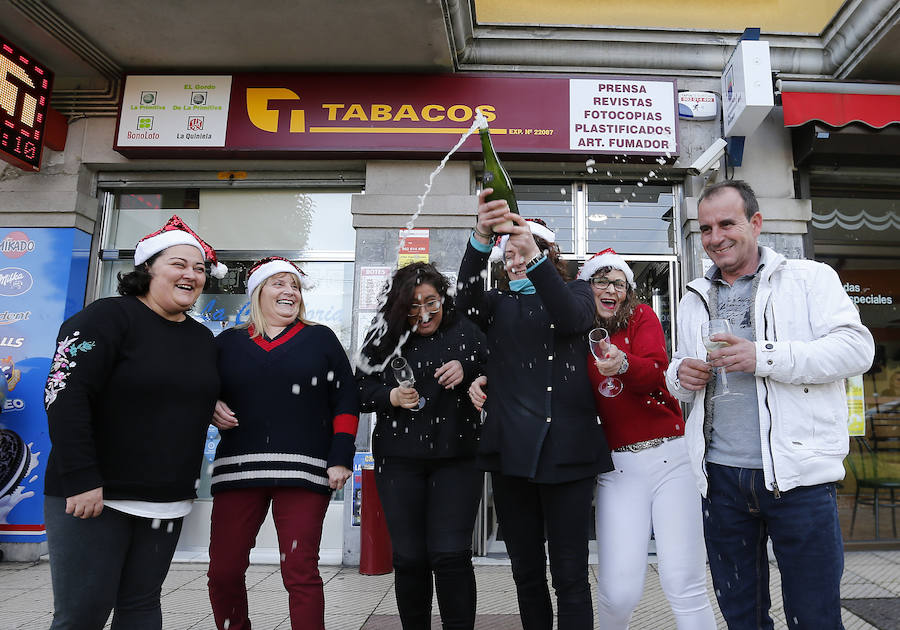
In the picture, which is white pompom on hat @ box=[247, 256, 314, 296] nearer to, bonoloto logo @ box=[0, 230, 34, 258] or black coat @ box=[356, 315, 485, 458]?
black coat @ box=[356, 315, 485, 458]

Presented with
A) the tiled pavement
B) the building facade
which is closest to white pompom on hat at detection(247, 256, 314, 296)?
the tiled pavement

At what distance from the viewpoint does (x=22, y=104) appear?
215 inches

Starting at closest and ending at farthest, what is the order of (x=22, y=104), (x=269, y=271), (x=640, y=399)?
(x=640, y=399) → (x=269, y=271) → (x=22, y=104)

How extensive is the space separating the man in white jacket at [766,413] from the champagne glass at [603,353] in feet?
0.74

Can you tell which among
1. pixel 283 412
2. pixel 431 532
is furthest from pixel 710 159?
pixel 283 412

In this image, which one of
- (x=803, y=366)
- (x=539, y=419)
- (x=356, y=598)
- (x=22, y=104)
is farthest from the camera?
(x=22, y=104)

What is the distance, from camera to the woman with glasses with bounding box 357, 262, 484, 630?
2766mm

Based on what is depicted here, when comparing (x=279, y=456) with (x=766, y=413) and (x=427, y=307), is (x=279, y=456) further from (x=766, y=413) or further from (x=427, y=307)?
(x=766, y=413)

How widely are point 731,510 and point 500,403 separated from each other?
3.33ft

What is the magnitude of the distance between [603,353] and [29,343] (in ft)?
18.9

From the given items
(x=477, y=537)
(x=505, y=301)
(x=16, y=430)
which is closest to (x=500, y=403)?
(x=505, y=301)

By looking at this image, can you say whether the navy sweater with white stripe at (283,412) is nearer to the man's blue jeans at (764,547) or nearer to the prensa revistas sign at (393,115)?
the man's blue jeans at (764,547)

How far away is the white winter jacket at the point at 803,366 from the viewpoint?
207 cm

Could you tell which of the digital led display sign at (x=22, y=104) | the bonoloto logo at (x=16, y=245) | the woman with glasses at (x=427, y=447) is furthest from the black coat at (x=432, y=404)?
the bonoloto logo at (x=16, y=245)
